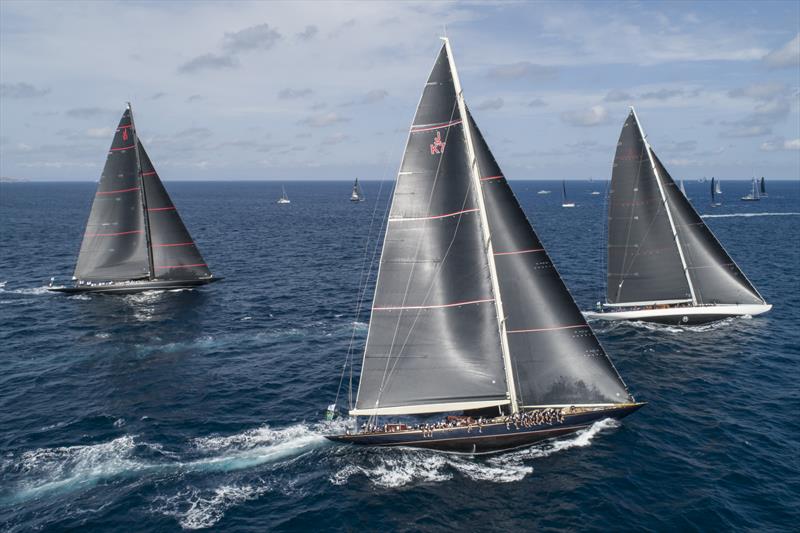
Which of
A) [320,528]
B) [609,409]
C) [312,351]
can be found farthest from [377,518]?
[312,351]

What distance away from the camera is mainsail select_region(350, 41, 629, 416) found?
3059 cm

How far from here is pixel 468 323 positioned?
32688mm

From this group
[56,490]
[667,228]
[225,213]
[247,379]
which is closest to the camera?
[56,490]

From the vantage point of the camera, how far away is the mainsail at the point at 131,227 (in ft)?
226

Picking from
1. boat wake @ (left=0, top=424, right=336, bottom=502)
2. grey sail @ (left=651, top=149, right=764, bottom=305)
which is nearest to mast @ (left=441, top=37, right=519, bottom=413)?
boat wake @ (left=0, top=424, right=336, bottom=502)

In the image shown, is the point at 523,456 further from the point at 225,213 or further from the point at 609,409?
the point at 225,213

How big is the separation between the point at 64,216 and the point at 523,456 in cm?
18675

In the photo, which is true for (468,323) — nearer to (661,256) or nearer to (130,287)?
(661,256)

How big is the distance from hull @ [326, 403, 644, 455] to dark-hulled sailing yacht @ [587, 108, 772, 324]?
2680cm

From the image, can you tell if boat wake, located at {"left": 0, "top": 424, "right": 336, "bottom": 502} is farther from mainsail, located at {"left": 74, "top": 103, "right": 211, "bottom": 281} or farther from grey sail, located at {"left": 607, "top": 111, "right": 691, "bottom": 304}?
mainsail, located at {"left": 74, "top": 103, "right": 211, "bottom": 281}

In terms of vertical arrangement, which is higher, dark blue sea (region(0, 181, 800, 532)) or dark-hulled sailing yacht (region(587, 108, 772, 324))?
dark-hulled sailing yacht (region(587, 108, 772, 324))

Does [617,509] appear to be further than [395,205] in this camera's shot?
No

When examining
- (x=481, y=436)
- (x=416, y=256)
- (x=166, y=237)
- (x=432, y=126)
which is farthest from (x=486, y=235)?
(x=166, y=237)

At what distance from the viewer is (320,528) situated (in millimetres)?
27109
